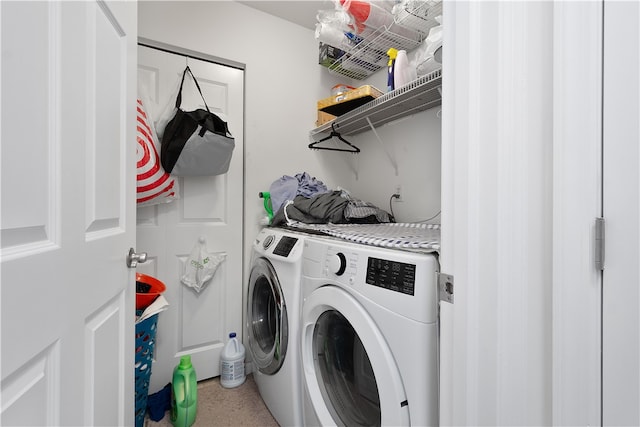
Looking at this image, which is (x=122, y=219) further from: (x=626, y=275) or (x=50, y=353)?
(x=626, y=275)

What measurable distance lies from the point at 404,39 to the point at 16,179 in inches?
68.7

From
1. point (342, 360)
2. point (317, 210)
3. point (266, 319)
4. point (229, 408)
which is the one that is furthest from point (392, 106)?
point (229, 408)

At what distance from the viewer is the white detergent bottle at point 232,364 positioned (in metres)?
1.68

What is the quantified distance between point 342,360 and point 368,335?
13.9 inches

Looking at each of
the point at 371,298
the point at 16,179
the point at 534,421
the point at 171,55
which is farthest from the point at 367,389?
the point at 171,55

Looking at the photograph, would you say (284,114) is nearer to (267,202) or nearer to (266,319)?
(267,202)

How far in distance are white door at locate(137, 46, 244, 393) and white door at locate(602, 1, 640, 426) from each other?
5.67 ft

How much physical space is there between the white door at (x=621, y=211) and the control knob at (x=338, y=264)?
0.62 metres

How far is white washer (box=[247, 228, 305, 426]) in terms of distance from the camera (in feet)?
3.88

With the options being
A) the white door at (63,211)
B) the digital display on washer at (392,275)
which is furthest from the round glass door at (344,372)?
the white door at (63,211)

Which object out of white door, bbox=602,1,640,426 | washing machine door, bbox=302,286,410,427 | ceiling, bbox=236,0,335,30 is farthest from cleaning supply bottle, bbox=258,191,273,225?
white door, bbox=602,1,640,426

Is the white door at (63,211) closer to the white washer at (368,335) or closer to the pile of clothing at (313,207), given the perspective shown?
the white washer at (368,335)

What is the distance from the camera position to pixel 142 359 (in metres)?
1.24

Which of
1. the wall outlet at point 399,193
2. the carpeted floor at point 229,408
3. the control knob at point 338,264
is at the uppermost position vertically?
the wall outlet at point 399,193
